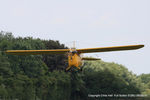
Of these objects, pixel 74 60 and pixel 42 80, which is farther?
pixel 42 80

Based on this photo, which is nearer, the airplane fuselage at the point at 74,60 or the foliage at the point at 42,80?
the airplane fuselage at the point at 74,60

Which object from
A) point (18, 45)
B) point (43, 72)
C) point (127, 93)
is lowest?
point (127, 93)

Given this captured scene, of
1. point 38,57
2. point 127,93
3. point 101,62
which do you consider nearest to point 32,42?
point 38,57

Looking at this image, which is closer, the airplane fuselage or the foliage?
the airplane fuselage

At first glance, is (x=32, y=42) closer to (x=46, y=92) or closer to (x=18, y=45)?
(x=18, y=45)

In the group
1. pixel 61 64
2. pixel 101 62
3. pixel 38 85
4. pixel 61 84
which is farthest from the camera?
pixel 101 62

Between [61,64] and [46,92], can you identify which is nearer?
[46,92]

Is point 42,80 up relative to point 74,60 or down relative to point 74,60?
down

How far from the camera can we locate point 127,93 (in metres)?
61.1

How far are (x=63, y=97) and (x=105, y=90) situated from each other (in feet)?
23.9

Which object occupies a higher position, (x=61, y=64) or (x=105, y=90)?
(x=61, y=64)

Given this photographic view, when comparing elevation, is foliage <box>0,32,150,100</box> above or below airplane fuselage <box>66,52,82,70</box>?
below

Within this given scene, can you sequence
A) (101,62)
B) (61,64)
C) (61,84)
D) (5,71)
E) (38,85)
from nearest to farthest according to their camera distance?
(5,71)
(38,85)
(61,84)
(61,64)
(101,62)

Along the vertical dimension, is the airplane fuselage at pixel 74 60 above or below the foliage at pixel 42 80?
above
